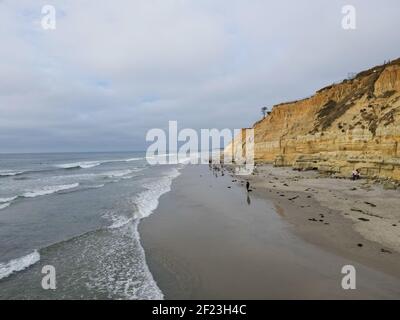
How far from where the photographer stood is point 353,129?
3067 cm

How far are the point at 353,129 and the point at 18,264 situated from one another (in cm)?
3028

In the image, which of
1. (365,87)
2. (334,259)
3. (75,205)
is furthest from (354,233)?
(365,87)

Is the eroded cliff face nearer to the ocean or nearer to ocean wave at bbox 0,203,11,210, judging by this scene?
the ocean

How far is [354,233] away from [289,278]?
588 cm

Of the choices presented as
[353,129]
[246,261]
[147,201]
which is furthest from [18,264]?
[353,129]

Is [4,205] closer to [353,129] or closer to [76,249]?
[76,249]

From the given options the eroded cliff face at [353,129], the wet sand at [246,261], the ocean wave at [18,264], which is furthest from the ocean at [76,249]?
the eroded cliff face at [353,129]

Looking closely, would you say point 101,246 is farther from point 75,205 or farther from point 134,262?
point 75,205

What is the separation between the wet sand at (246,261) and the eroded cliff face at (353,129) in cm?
1352

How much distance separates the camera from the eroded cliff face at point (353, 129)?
84.2ft

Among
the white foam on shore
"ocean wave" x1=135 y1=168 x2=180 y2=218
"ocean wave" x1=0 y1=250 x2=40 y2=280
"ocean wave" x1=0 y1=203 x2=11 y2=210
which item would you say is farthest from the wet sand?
"ocean wave" x1=0 y1=203 x2=11 y2=210

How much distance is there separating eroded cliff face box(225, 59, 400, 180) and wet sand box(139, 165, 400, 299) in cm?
1352

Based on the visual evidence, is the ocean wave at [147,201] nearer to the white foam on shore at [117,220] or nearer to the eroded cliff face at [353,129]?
the white foam on shore at [117,220]

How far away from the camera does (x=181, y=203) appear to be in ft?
76.0
